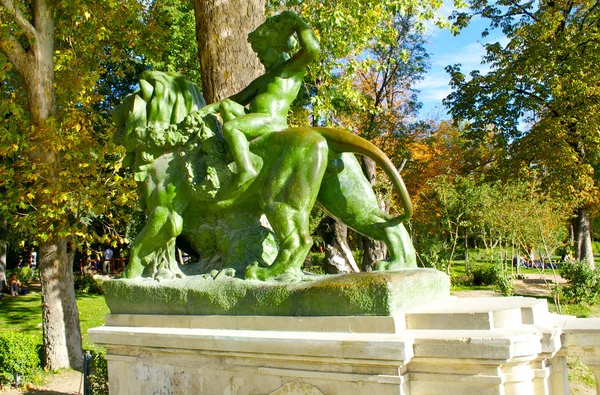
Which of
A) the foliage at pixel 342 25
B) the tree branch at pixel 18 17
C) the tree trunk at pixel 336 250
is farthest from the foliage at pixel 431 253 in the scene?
the tree branch at pixel 18 17

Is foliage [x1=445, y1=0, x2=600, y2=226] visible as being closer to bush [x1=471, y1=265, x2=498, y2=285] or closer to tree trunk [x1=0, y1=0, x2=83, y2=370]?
bush [x1=471, y1=265, x2=498, y2=285]

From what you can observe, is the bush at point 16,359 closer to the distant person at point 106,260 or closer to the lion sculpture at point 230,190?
the lion sculpture at point 230,190

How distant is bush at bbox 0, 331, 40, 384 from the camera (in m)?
9.80

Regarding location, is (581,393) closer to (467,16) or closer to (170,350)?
(170,350)

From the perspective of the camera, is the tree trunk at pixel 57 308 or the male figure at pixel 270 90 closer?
the male figure at pixel 270 90

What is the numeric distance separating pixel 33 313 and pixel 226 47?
13712 mm

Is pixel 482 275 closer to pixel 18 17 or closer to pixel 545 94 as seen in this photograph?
pixel 545 94

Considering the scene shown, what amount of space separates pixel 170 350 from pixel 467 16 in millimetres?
19837

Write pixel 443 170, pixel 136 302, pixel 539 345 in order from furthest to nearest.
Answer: pixel 443 170, pixel 136 302, pixel 539 345

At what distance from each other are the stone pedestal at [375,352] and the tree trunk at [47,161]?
22.8 ft

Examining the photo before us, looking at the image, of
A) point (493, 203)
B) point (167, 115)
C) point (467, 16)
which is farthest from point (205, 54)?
point (467, 16)

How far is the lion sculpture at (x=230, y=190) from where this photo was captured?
3.74 metres

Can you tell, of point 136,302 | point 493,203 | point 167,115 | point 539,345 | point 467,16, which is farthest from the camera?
point 467,16

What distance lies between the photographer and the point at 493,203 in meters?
16.4
